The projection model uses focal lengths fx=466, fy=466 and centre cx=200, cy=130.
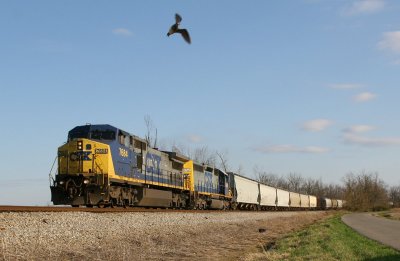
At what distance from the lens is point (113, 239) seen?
41.7 feet

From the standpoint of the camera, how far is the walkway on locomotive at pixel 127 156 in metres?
22.3

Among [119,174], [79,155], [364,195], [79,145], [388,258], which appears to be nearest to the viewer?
[388,258]

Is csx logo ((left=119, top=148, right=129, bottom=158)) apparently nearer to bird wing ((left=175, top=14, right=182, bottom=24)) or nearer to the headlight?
the headlight

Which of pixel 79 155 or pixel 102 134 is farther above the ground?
pixel 102 134

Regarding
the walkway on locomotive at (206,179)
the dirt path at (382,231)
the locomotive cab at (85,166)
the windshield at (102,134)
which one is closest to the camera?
the dirt path at (382,231)

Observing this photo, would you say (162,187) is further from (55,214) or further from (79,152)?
(55,214)

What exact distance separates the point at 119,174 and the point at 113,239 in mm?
9654

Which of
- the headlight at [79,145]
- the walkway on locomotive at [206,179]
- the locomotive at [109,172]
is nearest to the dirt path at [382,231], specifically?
the walkway on locomotive at [206,179]

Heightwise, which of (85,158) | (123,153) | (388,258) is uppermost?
(123,153)

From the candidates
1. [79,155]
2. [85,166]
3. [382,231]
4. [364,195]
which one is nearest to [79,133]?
[79,155]

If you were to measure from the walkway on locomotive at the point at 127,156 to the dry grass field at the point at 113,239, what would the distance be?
4.43 m

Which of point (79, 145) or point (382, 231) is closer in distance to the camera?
point (79, 145)

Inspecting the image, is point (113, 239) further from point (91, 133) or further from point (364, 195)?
point (364, 195)

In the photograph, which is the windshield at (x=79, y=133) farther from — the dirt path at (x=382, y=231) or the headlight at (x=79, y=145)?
the dirt path at (x=382, y=231)
